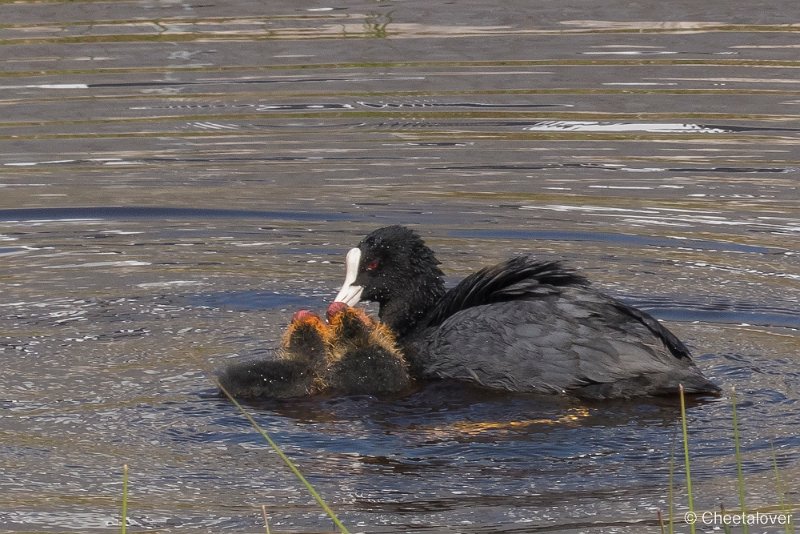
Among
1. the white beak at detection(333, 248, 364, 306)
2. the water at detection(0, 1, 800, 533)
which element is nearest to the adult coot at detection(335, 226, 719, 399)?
the water at detection(0, 1, 800, 533)

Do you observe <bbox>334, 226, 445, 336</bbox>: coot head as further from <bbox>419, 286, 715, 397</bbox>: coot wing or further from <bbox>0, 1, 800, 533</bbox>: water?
<bbox>419, 286, 715, 397</bbox>: coot wing

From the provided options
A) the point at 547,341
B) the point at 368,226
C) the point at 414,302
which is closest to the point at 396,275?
the point at 414,302

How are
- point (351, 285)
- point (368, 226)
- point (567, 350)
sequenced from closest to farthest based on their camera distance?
point (567, 350)
point (351, 285)
point (368, 226)

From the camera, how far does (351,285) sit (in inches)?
316

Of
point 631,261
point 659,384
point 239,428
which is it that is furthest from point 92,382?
point 631,261

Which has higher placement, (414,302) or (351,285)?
(351,285)

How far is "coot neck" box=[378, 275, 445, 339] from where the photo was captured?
26.6ft

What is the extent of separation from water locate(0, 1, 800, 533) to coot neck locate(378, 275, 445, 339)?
0.62 metres

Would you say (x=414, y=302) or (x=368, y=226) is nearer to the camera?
(x=414, y=302)

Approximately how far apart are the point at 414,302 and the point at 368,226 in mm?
1957

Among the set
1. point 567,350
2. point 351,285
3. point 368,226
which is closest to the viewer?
point 567,350

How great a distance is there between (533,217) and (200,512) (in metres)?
4.81

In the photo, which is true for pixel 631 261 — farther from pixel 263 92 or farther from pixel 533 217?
pixel 263 92

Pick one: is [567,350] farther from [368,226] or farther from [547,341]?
[368,226]
